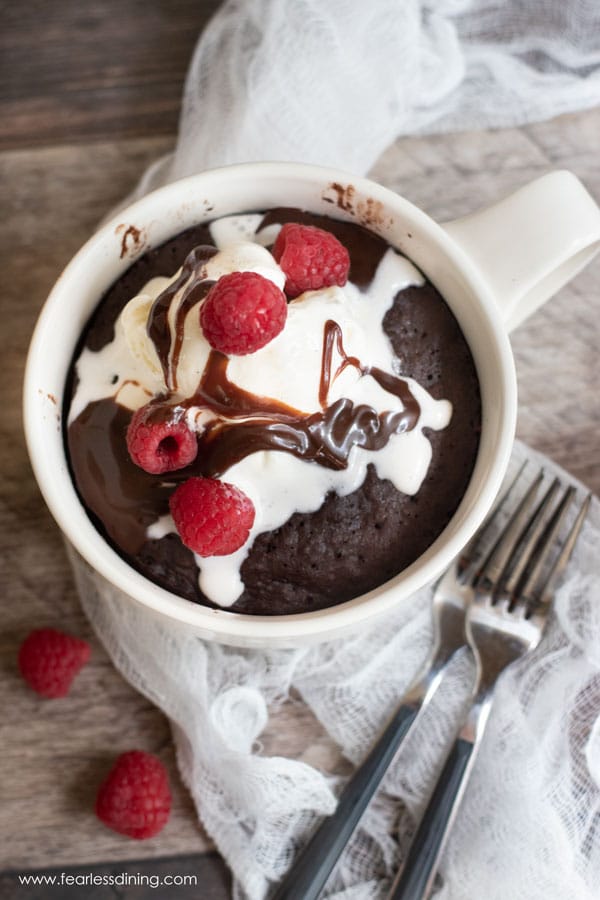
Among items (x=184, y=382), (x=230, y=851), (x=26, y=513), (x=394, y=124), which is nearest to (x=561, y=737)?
(x=230, y=851)

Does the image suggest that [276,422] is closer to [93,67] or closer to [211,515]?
[211,515]

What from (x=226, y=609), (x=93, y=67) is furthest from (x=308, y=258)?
(x=93, y=67)

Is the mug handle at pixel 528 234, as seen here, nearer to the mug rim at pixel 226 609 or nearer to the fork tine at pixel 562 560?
the mug rim at pixel 226 609

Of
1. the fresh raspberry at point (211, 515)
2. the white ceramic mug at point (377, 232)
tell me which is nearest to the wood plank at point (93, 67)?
the white ceramic mug at point (377, 232)

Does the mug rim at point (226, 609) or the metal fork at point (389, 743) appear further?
the metal fork at point (389, 743)

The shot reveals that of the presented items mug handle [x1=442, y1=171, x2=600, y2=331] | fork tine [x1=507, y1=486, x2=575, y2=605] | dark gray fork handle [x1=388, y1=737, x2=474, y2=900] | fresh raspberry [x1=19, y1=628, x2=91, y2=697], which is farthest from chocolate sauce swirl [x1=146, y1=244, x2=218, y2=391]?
dark gray fork handle [x1=388, y1=737, x2=474, y2=900]

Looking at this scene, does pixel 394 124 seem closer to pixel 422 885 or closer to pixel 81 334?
pixel 81 334

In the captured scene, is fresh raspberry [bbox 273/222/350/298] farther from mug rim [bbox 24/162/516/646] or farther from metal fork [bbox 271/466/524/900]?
metal fork [bbox 271/466/524/900]
